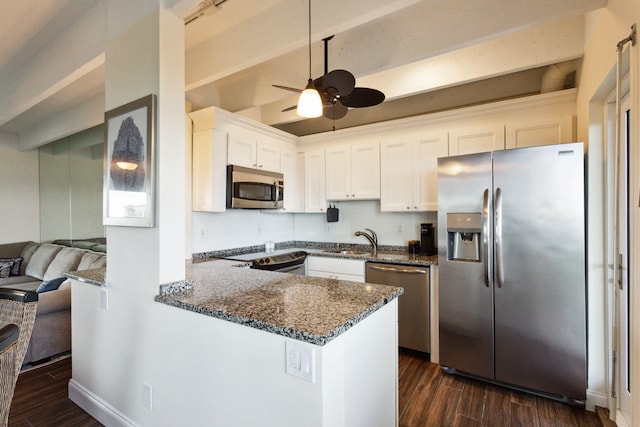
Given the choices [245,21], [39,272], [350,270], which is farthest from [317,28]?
[39,272]

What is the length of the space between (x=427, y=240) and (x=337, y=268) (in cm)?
103

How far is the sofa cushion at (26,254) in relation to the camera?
4.59 meters

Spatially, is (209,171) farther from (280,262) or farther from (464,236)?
(464,236)

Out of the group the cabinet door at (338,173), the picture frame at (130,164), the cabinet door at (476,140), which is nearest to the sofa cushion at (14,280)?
the picture frame at (130,164)

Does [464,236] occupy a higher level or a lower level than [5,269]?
higher

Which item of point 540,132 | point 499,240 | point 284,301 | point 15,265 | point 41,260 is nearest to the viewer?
point 284,301

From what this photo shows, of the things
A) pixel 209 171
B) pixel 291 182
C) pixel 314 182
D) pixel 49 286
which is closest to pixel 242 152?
pixel 209 171

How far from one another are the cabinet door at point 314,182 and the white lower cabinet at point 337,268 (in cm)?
78

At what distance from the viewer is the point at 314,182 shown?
164 inches

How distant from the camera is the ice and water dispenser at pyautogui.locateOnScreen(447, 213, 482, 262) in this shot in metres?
2.54

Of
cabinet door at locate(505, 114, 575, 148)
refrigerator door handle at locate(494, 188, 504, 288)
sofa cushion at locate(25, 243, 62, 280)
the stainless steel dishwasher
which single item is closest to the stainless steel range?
the stainless steel dishwasher

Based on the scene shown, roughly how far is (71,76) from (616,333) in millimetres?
4322

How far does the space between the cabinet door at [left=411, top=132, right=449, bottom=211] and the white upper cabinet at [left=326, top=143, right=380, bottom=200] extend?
1.50 ft

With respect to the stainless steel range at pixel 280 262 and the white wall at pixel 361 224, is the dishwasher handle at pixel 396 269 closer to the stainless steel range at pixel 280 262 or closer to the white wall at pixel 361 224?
the white wall at pixel 361 224
